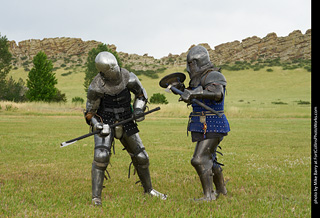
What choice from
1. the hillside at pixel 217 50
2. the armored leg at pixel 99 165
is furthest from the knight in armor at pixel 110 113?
the hillside at pixel 217 50

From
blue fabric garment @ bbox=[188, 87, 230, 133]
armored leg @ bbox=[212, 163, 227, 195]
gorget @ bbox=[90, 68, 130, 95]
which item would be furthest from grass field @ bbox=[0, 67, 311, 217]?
gorget @ bbox=[90, 68, 130, 95]

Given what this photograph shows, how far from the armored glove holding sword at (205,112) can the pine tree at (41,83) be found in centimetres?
3797

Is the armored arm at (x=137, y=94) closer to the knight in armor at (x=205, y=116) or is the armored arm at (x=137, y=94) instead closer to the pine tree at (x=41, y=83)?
the knight in armor at (x=205, y=116)

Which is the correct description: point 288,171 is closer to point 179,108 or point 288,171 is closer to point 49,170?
point 49,170

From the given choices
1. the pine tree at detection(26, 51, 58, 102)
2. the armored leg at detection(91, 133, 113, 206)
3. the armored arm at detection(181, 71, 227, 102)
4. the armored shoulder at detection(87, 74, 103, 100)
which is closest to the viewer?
the armored arm at detection(181, 71, 227, 102)

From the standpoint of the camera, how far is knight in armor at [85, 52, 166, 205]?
5.16m

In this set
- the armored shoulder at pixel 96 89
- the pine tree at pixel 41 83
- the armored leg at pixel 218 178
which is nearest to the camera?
the armored shoulder at pixel 96 89

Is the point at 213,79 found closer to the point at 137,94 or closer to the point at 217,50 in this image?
the point at 137,94

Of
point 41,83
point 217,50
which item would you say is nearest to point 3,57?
point 41,83

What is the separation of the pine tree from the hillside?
7915 centimetres

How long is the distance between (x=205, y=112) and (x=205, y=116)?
7 centimetres

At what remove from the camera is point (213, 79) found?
493 centimetres

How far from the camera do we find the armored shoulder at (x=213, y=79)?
492 centimetres

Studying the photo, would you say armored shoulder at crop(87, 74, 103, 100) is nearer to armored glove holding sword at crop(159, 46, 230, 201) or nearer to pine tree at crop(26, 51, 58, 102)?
armored glove holding sword at crop(159, 46, 230, 201)
